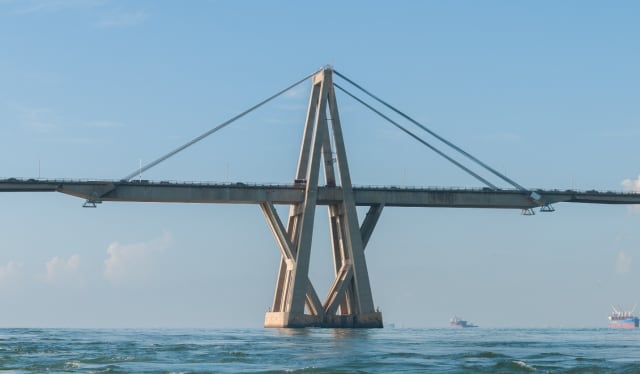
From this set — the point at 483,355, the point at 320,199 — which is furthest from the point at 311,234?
the point at 483,355

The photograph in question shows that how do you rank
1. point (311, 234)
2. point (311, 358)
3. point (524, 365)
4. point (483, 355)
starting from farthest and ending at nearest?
1. point (311, 234)
2. point (483, 355)
3. point (311, 358)
4. point (524, 365)

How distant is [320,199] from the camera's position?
13275cm

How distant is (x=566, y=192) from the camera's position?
141375mm

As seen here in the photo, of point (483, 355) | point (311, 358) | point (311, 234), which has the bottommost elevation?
point (483, 355)

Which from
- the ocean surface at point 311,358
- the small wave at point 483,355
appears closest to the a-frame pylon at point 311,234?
the ocean surface at point 311,358

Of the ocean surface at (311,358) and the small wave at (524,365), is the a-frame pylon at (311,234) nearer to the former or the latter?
the ocean surface at (311,358)

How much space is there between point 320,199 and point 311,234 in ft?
14.9

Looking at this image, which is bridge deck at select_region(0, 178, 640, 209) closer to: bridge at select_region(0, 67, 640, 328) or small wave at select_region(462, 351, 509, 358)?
bridge at select_region(0, 67, 640, 328)

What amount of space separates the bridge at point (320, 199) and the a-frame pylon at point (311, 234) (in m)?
0.11

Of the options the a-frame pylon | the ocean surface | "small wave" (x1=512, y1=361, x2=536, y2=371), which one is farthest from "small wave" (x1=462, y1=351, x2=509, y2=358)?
the a-frame pylon

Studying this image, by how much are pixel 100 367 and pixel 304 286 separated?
223 ft

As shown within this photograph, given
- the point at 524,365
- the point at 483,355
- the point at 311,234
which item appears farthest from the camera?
the point at 311,234

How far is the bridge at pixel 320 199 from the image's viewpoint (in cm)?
12750

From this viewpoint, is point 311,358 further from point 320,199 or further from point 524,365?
point 320,199
